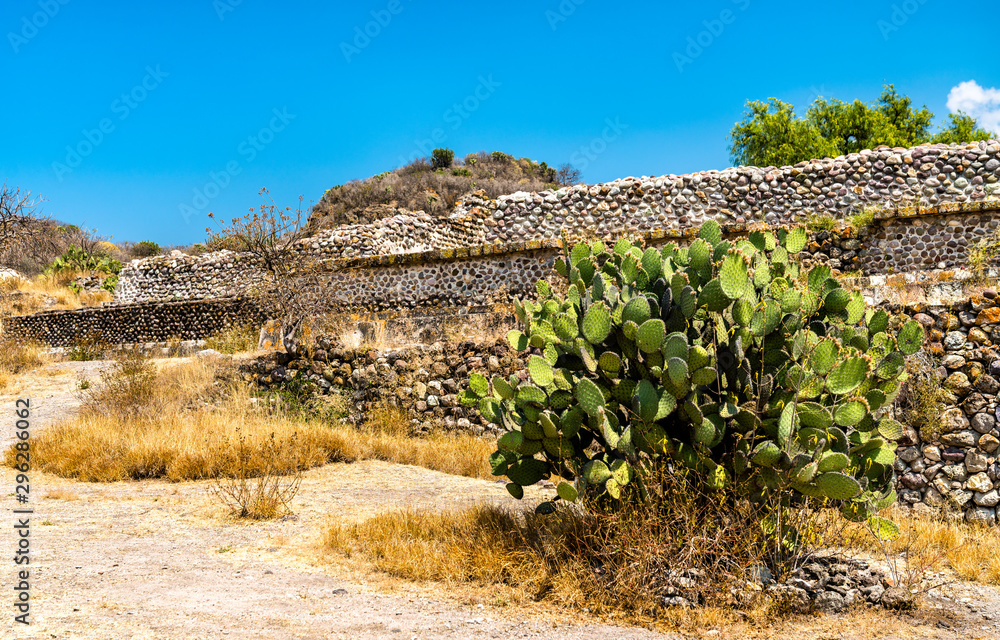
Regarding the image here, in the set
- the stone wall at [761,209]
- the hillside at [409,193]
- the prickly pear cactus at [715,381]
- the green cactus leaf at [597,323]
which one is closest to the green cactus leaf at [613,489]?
the prickly pear cactus at [715,381]

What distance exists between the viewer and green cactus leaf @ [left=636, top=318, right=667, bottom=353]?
3.93 metres

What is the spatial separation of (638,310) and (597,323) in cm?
27

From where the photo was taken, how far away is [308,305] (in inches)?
492

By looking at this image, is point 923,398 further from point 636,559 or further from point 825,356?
point 636,559

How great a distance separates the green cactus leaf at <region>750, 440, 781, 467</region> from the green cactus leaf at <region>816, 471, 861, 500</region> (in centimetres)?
30

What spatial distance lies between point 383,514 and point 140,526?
213 centimetres

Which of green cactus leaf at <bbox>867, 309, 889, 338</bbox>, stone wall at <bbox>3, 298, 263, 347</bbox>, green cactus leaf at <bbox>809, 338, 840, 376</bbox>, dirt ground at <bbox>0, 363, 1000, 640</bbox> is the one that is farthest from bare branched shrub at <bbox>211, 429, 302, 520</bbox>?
stone wall at <bbox>3, 298, 263, 347</bbox>

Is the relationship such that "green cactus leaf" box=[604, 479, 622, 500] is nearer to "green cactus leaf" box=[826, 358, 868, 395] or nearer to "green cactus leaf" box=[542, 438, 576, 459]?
"green cactus leaf" box=[542, 438, 576, 459]

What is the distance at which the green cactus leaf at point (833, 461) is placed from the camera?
376 centimetres

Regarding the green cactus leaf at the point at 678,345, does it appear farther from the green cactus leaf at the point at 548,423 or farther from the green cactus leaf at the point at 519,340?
the green cactus leaf at the point at 519,340

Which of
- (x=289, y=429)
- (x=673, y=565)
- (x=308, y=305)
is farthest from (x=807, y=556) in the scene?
(x=308, y=305)

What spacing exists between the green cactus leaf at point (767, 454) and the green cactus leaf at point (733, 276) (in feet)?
2.89

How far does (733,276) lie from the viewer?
3.92 metres

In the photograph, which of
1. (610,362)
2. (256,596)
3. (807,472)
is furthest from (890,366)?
(256,596)
